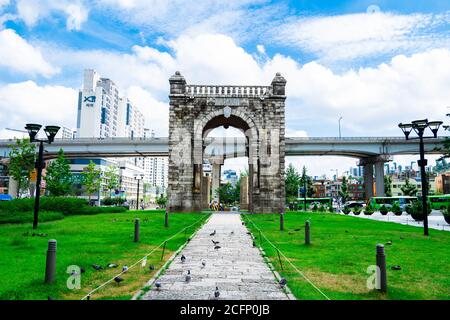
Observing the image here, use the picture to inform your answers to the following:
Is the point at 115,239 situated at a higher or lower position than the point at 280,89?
lower

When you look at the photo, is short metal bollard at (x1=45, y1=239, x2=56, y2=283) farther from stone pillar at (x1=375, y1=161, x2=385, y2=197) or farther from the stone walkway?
stone pillar at (x1=375, y1=161, x2=385, y2=197)

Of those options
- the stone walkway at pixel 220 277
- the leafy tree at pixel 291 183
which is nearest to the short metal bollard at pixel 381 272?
the stone walkway at pixel 220 277

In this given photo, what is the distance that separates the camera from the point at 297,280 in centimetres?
765

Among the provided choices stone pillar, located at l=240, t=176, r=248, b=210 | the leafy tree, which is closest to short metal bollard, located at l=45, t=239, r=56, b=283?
stone pillar, located at l=240, t=176, r=248, b=210

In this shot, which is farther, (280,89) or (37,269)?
(280,89)

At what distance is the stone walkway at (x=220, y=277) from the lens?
655 cm

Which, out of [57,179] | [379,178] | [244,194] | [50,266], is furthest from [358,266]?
[379,178]

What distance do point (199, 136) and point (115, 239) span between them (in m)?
19.1

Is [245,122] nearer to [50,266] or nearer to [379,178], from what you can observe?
[50,266]

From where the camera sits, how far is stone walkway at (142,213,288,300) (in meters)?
6.55

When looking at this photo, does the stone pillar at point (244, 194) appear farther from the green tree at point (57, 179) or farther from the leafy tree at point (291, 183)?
the green tree at point (57, 179)

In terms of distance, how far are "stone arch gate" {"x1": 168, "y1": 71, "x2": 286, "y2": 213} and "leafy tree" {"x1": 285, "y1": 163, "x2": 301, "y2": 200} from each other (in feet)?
81.5

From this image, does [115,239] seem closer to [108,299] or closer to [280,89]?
[108,299]
